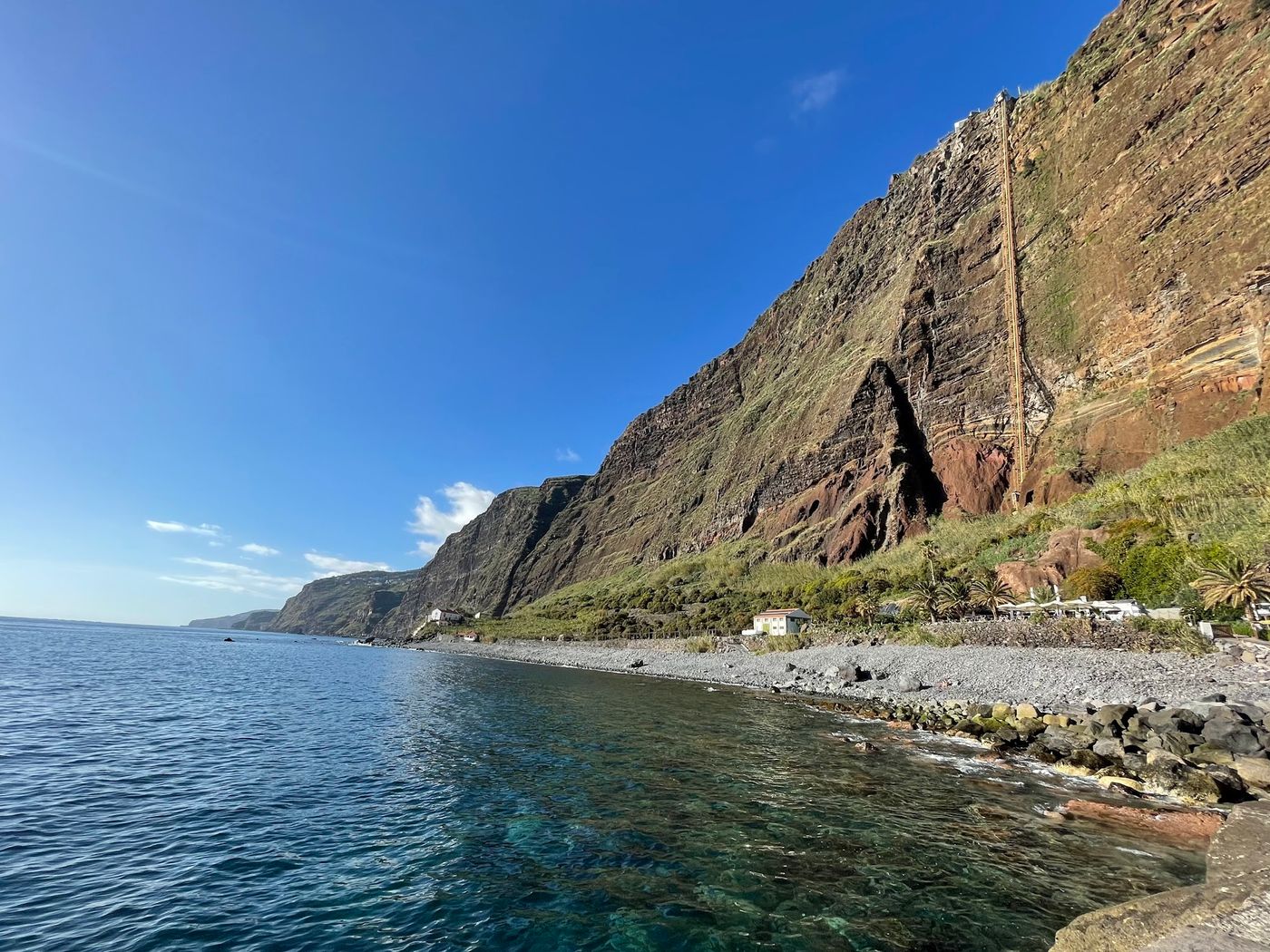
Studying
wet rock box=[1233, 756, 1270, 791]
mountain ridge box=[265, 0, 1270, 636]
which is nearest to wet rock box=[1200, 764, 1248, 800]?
wet rock box=[1233, 756, 1270, 791]

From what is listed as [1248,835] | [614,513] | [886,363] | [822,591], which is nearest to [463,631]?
[614,513]

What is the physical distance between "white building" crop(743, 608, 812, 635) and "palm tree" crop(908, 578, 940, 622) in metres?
14.6

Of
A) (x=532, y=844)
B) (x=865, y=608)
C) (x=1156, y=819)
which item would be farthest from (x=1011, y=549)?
(x=532, y=844)

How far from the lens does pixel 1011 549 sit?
5200 cm

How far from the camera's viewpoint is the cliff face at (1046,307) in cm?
4703

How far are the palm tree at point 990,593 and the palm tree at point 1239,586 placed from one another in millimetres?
14253

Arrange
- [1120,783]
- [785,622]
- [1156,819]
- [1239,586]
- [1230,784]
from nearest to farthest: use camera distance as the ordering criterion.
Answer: [1156,819]
[1230,784]
[1120,783]
[1239,586]
[785,622]

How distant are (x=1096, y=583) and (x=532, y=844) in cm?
4110

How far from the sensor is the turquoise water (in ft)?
29.1

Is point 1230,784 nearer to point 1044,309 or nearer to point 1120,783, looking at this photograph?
point 1120,783

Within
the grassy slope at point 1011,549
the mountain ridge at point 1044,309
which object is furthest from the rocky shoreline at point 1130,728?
the mountain ridge at point 1044,309

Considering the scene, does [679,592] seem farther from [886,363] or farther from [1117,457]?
[1117,457]

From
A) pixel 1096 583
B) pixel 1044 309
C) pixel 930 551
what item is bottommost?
pixel 1096 583

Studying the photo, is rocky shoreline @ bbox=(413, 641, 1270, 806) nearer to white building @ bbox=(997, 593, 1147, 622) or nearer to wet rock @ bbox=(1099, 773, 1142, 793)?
wet rock @ bbox=(1099, 773, 1142, 793)
